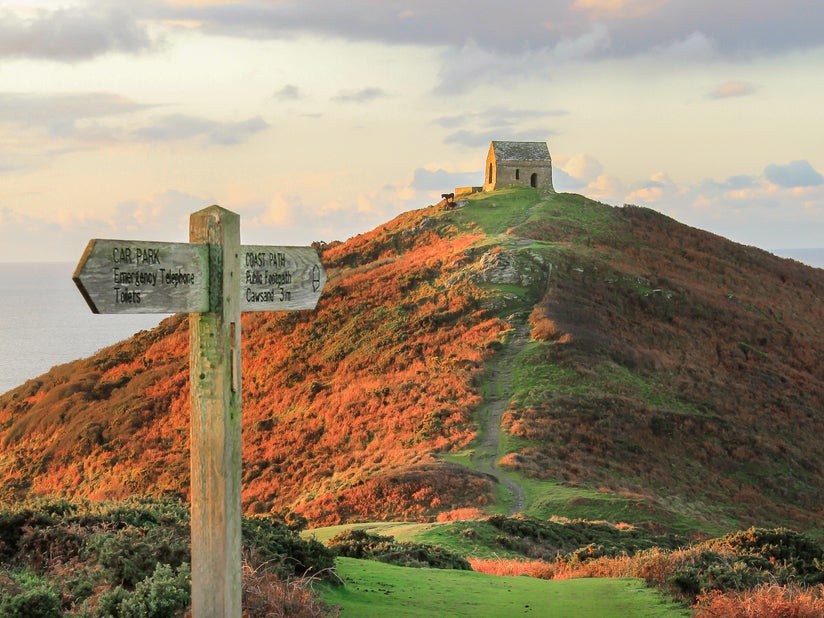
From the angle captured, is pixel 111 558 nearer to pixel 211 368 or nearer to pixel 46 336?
pixel 211 368

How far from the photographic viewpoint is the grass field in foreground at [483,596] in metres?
9.16

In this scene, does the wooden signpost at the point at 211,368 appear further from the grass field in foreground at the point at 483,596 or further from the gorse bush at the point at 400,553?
the gorse bush at the point at 400,553

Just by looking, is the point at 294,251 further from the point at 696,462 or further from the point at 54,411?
the point at 54,411

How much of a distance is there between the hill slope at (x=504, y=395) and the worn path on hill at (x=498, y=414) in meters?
0.34

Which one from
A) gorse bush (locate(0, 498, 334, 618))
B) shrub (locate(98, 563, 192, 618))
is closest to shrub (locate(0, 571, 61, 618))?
gorse bush (locate(0, 498, 334, 618))

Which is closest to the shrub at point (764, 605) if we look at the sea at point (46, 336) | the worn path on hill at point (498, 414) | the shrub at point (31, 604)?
the shrub at point (31, 604)

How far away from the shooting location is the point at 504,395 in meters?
31.5

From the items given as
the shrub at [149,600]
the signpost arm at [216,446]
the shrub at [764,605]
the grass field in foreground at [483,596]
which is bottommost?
the grass field in foreground at [483,596]

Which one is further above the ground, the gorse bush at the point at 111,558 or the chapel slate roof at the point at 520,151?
the chapel slate roof at the point at 520,151

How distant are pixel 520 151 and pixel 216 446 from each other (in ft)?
210

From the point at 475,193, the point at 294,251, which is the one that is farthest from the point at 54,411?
the point at 294,251

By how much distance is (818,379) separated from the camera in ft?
129

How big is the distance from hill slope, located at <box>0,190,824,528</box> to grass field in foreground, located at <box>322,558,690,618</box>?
483 inches

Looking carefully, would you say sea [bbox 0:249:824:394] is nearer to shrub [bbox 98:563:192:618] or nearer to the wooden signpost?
shrub [bbox 98:563:192:618]
